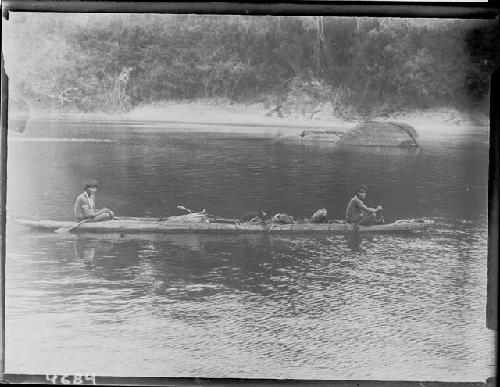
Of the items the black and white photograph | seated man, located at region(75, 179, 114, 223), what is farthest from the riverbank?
seated man, located at region(75, 179, 114, 223)

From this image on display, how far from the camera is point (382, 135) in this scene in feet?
8.62

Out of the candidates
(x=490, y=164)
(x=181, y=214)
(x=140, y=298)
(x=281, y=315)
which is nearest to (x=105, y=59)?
(x=181, y=214)

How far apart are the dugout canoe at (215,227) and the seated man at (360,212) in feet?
0.08

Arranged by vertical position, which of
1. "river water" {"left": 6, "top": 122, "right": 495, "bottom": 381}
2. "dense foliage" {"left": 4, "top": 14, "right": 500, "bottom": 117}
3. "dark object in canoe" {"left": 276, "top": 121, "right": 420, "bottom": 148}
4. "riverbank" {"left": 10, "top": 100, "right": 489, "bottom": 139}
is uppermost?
"dense foliage" {"left": 4, "top": 14, "right": 500, "bottom": 117}

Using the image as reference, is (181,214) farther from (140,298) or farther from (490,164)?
(490,164)

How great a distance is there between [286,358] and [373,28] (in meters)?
1.32

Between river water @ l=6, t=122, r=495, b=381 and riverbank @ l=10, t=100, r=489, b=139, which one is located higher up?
riverbank @ l=10, t=100, r=489, b=139

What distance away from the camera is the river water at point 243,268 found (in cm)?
249

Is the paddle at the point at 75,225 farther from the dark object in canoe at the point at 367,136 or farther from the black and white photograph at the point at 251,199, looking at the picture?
the dark object in canoe at the point at 367,136

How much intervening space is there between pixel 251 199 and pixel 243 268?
0.90 ft

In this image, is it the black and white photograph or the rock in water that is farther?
the rock in water

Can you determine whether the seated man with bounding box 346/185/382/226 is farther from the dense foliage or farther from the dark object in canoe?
the dense foliage

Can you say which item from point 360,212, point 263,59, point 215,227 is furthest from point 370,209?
point 263,59

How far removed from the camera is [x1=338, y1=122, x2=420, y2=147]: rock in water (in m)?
2.61
